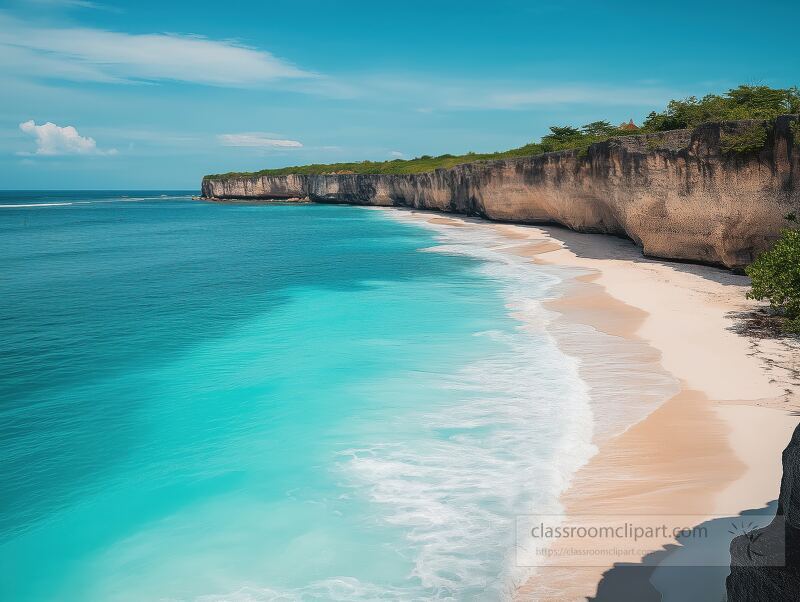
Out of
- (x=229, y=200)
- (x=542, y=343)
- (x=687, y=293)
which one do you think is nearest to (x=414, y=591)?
(x=542, y=343)

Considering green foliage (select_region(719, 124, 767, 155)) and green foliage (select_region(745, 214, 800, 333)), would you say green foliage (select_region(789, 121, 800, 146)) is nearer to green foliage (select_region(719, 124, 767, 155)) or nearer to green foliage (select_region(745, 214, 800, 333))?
green foliage (select_region(719, 124, 767, 155))

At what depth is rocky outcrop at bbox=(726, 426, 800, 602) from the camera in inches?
122

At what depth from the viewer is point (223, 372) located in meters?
12.6

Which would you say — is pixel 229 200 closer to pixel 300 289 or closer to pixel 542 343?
pixel 300 289

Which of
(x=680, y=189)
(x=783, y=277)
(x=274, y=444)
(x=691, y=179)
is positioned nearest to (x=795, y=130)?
(x=691, y=179)

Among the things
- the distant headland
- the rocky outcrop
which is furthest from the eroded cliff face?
the rocky outcrop

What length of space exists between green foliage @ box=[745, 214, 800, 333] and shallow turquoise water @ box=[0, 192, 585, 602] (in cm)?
440

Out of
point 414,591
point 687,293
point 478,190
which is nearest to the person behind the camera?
point 414,591

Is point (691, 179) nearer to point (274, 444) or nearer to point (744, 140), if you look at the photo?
point (744, 140)

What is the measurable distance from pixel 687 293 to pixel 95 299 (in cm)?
1802

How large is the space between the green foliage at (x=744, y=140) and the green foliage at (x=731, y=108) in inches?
38.2

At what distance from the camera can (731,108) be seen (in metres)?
20.7

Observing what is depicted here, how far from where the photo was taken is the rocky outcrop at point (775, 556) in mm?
3100

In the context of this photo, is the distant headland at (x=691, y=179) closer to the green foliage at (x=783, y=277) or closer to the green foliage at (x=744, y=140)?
the green foliage at (x=744, y=140)
